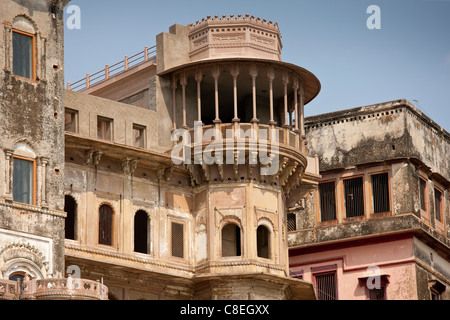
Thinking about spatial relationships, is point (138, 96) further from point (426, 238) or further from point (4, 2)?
point (426, 238)

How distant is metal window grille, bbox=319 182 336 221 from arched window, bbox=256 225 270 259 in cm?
871

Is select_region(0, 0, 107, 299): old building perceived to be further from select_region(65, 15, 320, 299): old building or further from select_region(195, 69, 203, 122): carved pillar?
select_region(195, 69, 203, 122): carved pillar

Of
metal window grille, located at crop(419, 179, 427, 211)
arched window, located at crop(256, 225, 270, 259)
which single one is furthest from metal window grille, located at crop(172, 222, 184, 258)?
metal window grille, located at crop(419, 179, 427, 211)

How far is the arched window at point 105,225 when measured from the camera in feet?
153

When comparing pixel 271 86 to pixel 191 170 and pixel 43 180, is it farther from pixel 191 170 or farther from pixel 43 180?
pixel 43 180

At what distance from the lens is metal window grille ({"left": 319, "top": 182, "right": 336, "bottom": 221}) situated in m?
58.1

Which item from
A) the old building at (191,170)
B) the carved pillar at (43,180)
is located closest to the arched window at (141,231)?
the old building at (191,170)

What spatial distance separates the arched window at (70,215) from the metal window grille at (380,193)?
15.2 m

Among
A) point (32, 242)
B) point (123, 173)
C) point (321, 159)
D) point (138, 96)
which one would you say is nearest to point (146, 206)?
point (123, 173)

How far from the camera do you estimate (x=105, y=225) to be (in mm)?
46812

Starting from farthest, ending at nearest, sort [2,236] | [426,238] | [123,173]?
[426,238] < [123,173] < [2,236]

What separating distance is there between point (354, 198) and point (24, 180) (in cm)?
1912

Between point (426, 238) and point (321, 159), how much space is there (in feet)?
18.2
